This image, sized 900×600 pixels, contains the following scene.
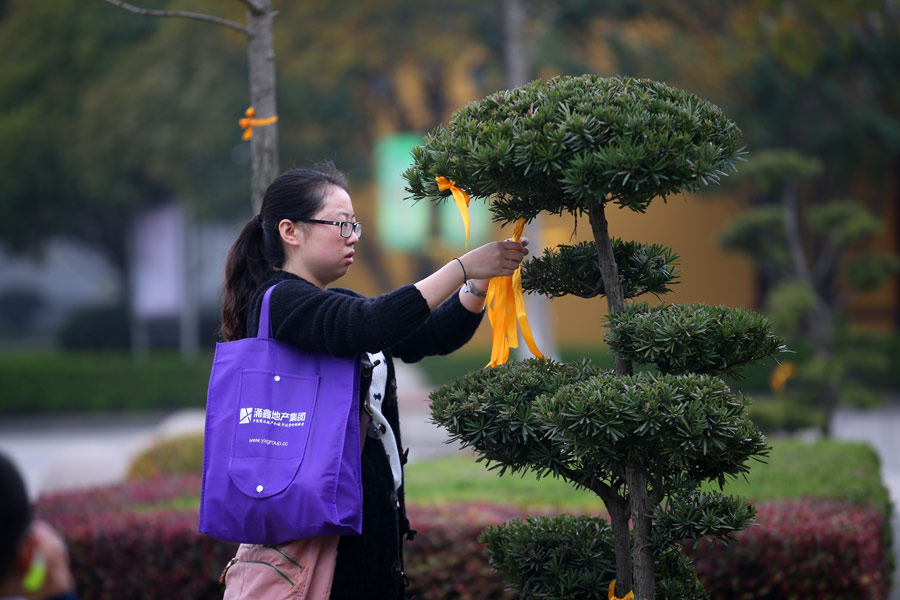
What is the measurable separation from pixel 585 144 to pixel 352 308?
650 mm

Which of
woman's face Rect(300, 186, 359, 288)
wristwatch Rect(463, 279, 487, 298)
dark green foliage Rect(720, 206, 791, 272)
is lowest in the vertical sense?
wristwatch Rect(463, 279, 487, 298)

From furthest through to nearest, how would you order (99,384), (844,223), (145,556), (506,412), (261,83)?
(99,384), (844,223), (145,556), (261,83), (506,412)

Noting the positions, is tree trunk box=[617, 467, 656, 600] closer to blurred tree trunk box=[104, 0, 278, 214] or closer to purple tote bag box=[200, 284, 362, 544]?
purple tote bag box=[200, 284, 362, 544]

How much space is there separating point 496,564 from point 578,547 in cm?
24

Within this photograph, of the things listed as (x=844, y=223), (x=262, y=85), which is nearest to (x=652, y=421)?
(x=262, y=85)

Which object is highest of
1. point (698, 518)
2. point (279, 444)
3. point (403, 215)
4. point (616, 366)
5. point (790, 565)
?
point (403, 215)

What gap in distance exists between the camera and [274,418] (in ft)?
7.48

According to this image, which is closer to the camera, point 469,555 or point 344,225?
point 344,225

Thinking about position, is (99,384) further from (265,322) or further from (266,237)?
(265,322)

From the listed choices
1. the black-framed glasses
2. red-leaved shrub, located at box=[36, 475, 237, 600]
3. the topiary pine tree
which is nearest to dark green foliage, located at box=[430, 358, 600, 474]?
the topiary pine tree

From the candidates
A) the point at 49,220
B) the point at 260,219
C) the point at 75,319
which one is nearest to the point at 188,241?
the point at 49,220

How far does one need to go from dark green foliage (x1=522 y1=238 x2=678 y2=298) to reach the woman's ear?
61cm

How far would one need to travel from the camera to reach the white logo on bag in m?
2.28

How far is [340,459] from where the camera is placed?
223 centimetres
